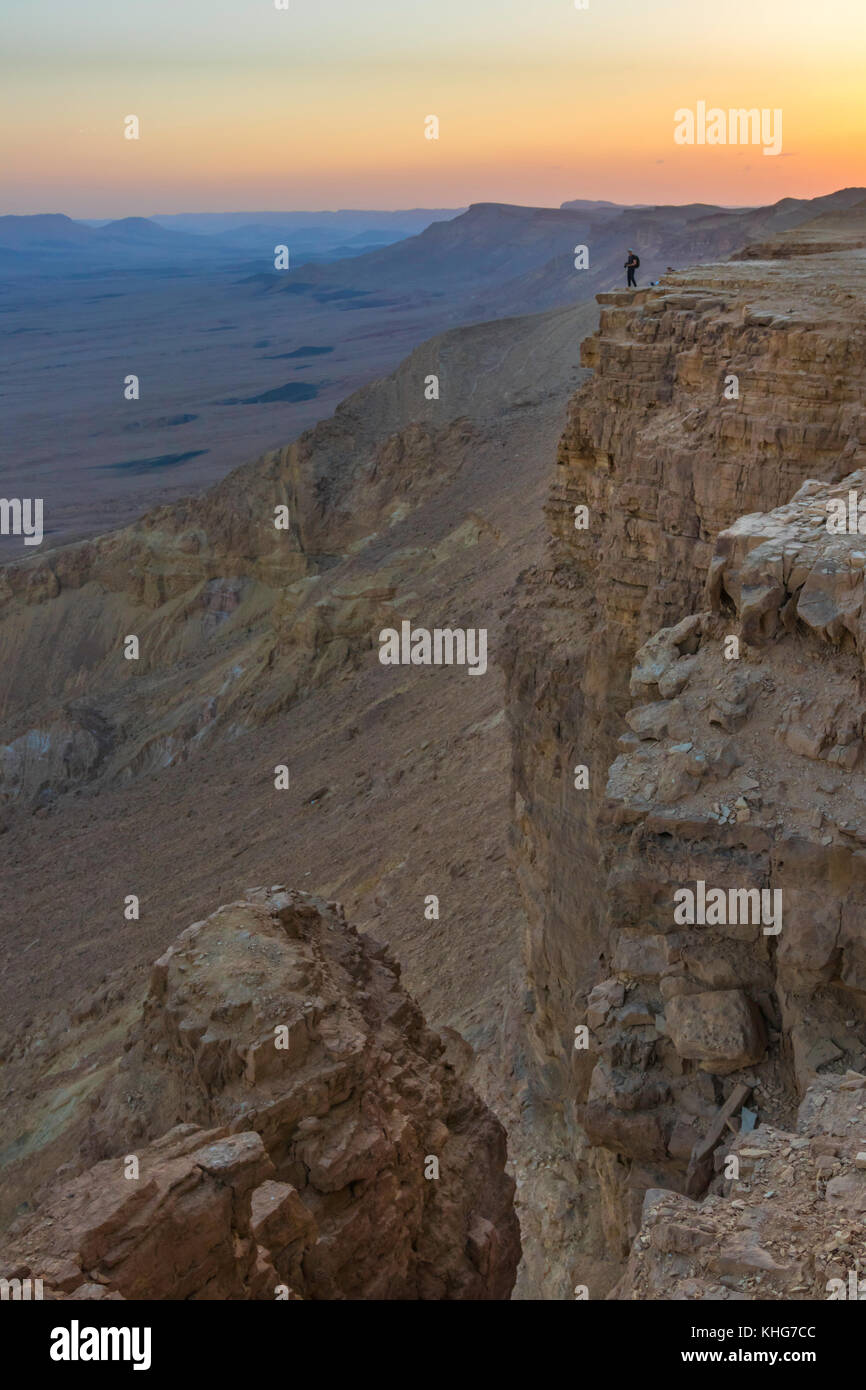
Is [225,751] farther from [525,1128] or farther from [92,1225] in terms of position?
[92,1225]

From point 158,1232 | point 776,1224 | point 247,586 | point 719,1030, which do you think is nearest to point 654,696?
point 719,1030

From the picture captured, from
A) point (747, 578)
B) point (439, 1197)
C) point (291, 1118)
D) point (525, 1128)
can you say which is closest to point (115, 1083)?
point (291, 1118)

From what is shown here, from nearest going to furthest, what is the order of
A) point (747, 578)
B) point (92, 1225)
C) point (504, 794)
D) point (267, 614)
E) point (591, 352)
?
1. point (92, 1225)
2. point (747, 578)
3. point (591, 352)
4. point (504, 794)
5. point (267, 614)

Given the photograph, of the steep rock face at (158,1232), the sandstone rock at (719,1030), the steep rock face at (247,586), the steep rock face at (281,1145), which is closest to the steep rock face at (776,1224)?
the sandstone rock at (719,1030)

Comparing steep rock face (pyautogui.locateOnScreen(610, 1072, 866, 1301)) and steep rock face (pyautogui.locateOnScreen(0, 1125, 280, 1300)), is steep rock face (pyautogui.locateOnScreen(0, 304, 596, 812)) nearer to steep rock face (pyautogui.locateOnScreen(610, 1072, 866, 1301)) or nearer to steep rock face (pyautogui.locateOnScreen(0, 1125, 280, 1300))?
steep rock face (pyautogui.locateOnScreen(0, 1125, 280, 1300))

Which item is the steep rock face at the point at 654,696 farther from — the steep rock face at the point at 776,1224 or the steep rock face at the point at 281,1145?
the steep rock face at the point at 281,1145
